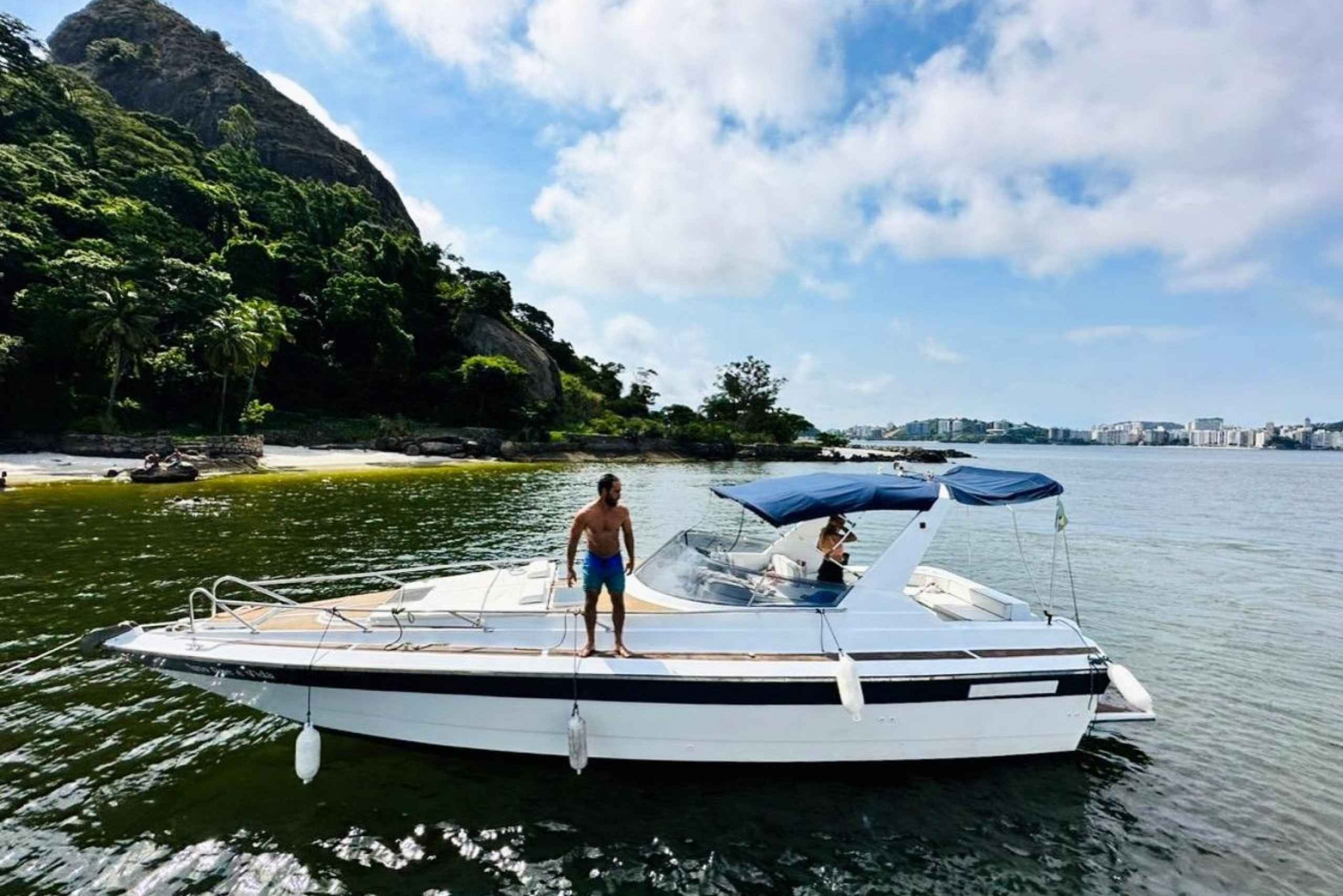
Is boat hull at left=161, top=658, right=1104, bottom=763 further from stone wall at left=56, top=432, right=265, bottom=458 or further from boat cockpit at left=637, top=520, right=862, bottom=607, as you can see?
stone wall at left=56, top=432, right=265, bottom=458

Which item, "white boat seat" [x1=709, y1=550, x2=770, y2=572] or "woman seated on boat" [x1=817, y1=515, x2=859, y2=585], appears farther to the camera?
"white boat seat" [x1=709, y1=550, x2=770, y2=572]

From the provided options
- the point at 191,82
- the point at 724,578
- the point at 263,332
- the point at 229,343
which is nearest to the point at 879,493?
the point at 724,578

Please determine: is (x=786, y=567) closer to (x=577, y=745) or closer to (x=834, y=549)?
(x=834, y=549)

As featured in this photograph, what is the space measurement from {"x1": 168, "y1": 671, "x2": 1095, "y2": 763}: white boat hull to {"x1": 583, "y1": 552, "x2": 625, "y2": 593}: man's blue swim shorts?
1.05m

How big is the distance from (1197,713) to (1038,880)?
5.22 meters

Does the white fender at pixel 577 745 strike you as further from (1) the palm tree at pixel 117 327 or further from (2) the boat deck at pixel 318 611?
(1) the palm tree at pixel 117 327

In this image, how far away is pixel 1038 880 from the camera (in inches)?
201

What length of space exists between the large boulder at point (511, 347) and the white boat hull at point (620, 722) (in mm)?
65523

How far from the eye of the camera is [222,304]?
47.2 m

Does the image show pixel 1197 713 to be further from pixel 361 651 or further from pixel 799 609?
pixel 361 651

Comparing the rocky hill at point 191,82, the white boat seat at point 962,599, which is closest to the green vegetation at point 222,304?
the rocky hill at point 191,82

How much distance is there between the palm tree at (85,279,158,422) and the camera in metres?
37.1

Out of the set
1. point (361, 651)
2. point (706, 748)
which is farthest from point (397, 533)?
point (706, 748)

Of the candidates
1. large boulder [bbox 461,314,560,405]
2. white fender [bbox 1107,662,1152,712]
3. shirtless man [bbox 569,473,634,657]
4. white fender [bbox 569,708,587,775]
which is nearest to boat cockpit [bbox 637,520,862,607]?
shirtless man [bbox 569,473,634,657]
